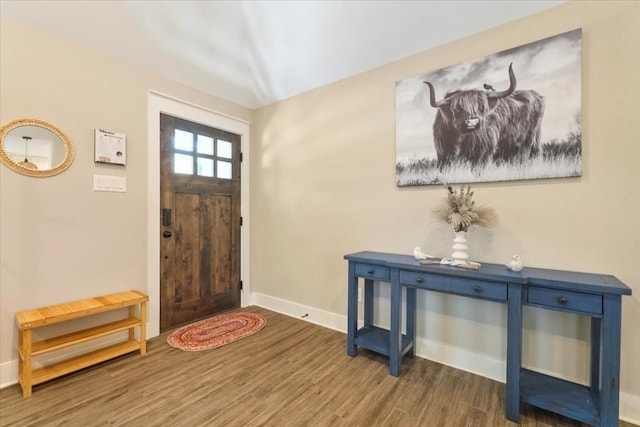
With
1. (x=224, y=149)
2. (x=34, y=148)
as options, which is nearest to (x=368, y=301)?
(x=224, y=149)

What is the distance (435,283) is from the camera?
1.95 m

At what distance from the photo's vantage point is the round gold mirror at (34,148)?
1969mm

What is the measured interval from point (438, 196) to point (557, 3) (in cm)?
149

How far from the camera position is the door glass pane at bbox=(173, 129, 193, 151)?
2928mm

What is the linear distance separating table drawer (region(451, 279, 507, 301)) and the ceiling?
1926mm

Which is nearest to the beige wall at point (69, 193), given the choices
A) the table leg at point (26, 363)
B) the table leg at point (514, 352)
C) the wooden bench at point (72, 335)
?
the wooden bench at point (72, 335)

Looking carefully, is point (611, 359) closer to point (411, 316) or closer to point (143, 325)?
point (411, 316)

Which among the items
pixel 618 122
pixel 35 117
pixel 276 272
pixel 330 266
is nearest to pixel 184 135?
pixel 35 117

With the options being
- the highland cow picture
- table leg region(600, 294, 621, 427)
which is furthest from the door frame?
table leg region(600, 294, 621, 427)

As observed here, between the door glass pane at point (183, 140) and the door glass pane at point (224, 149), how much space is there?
37cm

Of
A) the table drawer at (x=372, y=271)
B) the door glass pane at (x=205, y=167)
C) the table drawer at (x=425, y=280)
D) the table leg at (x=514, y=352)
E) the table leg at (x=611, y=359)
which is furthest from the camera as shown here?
the door glass pane at (x=205, y=167)

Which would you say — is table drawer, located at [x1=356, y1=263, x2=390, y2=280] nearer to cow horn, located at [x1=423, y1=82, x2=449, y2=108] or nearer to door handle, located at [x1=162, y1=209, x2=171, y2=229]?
cow horn, located at [x1=423, y1=82, x2=449, y2=108]

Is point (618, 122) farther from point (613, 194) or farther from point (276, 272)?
point (276, 272)

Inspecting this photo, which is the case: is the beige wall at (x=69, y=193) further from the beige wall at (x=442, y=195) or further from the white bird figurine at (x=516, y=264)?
the white bird figurine at (x=516, y=264)
